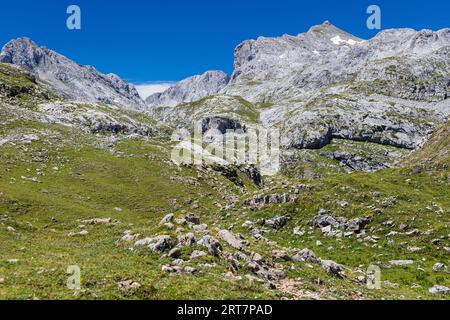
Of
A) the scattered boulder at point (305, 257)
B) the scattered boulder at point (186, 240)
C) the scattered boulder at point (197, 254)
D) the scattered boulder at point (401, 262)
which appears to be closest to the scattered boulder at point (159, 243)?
the scattered boulder at point (186, 240)

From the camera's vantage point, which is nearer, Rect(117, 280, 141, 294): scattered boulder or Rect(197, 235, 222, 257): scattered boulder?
Rect(117, 280, 141, 294): scattered boulder

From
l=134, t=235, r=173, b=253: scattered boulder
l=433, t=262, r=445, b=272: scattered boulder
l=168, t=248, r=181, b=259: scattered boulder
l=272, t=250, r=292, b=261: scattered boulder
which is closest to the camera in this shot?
l=168, t=248, r=181, b=259: scattered boulder

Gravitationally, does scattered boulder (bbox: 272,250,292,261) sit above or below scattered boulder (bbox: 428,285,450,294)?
above

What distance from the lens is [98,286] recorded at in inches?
781

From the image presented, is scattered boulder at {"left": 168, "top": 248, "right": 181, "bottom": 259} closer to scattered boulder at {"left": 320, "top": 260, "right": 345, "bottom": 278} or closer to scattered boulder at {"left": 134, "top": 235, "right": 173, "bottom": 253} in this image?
scattered boulder at {"left": 134, "top": 235, "right": 173, "bottom": 253}

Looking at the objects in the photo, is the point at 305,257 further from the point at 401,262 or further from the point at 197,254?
the point at 401,262

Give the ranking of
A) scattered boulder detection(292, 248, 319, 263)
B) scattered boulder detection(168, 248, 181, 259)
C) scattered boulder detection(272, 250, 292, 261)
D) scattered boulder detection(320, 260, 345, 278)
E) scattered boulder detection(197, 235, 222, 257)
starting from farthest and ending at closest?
scattered boulder detection(292, 248, 319, 263), scattered boulder detection(272, 250, 292, 261), scattered boulder detection(320, 260, 345, 278), scattered boulder detection(197, 235, 222, 257), scattered boulder detection(168, 248, 181, 259)

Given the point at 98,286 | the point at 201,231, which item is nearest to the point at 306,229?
the point at 201,231

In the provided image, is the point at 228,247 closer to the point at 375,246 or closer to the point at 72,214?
the point at 375,246

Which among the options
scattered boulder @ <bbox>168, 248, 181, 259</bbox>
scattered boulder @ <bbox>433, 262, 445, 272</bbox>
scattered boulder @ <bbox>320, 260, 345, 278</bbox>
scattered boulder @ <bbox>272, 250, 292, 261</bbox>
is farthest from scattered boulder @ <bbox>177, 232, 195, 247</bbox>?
scattered boulder @ <bbox>433, 262, 445, 272</bbox>

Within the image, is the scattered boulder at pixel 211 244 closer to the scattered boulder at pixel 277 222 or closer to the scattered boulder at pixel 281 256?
the scattered boulder at pixel 281 256

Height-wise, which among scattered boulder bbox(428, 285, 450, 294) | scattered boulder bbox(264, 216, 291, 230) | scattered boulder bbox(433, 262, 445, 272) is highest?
scattered boulder bbox(264, 216, 291, 230)

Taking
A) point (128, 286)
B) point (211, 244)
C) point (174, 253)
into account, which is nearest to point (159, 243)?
point (174, 253)

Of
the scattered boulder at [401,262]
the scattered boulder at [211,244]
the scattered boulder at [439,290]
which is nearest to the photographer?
the scattered boulder at [211,244]
